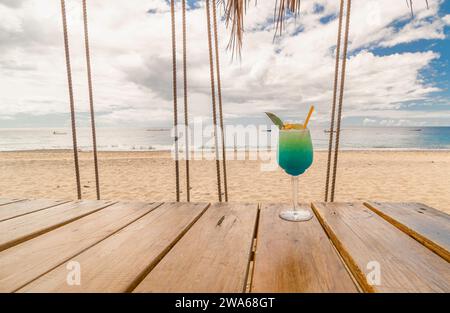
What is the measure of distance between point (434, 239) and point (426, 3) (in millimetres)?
1024

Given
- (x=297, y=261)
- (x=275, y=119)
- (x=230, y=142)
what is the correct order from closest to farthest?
(x=297, y=261)
(x=275, y=119)
(x=230, y=142)

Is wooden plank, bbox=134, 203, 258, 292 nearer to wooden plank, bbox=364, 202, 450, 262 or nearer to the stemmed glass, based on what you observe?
the stemmed glass

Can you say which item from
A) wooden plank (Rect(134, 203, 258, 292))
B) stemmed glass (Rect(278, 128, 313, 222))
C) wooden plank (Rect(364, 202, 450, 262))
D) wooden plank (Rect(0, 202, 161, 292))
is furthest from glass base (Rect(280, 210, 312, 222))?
wooden plank (Rect(0, 202, 161, 292))

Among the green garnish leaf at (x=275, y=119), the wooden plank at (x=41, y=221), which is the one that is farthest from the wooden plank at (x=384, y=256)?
the wooden plank at (x=41, y=221)

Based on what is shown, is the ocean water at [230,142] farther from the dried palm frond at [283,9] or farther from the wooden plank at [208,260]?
the wooden plank at [208,260]

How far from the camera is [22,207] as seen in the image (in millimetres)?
1044

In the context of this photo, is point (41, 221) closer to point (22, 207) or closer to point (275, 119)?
point (22, 207)

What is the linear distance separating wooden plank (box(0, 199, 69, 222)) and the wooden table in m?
0.01

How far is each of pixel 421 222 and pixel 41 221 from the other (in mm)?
1121

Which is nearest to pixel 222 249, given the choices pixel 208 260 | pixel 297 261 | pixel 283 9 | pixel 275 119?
pixel 208 260

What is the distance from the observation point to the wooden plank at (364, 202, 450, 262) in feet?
2.21

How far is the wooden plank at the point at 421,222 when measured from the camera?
2.21ft
